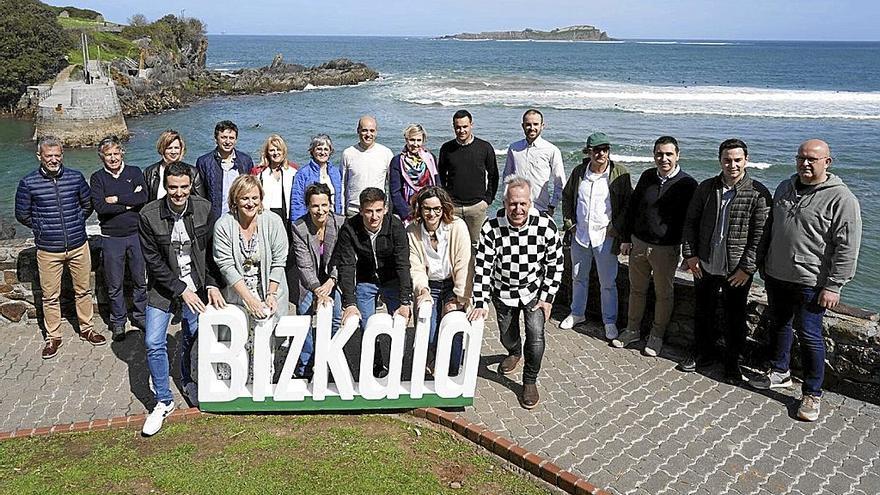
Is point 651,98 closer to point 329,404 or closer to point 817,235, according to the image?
point 817,235

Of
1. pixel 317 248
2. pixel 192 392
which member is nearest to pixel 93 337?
pixel 192 392

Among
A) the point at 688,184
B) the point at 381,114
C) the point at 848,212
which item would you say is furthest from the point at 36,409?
the point at 381,114

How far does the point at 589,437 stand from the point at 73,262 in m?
5.10

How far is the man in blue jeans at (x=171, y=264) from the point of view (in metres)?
5.27

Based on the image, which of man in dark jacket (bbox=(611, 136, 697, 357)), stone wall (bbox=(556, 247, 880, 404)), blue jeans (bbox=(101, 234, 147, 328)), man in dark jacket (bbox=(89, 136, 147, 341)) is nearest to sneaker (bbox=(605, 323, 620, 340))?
man in dark jacket (bbox=(611, 136, 697, 357))

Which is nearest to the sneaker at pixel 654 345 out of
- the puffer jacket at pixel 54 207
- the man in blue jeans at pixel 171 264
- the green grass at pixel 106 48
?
the man in blue jeans at pixel 171 264

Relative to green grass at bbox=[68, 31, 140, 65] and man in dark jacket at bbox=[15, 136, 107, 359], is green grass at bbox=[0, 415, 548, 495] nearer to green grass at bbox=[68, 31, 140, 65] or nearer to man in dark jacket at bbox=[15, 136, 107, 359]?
man in dark jacket at bbox=[15, 136, 107, 359]

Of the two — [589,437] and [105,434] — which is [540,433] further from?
[105,434]

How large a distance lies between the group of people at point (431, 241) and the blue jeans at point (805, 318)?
0.01 meters

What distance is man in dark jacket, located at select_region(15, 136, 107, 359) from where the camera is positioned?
6.34 meters

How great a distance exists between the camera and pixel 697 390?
6.08m

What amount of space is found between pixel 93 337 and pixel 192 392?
180cm

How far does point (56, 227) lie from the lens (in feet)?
21.2

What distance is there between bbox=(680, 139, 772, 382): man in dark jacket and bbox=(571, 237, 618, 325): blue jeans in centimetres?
92
